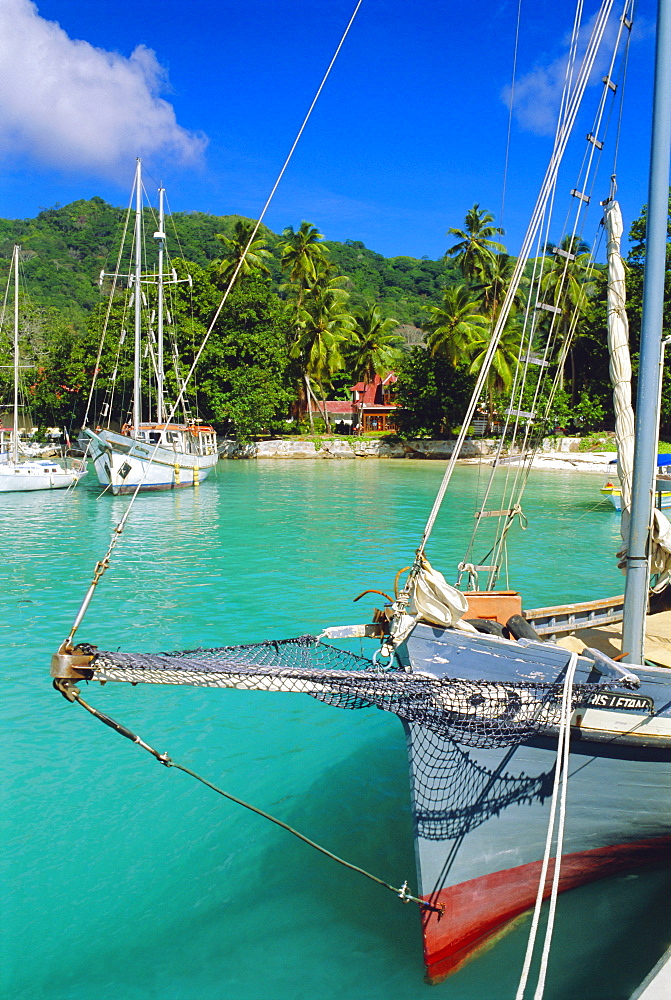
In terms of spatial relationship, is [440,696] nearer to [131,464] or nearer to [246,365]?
[131,464]

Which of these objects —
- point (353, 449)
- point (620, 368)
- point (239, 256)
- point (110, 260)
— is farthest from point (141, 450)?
point (110, 260)

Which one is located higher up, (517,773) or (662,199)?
(662,199)

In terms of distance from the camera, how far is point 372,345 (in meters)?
61.9

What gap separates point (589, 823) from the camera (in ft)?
17.1

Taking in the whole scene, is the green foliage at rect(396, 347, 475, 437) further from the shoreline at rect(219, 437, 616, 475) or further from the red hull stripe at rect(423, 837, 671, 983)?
the red hull stripe at rect(423, 837, 671, 983)

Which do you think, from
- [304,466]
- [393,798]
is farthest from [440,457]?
[393,798]

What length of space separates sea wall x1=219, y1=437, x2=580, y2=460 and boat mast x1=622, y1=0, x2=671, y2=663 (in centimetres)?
4679

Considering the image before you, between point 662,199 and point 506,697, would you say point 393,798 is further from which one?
point 662,199

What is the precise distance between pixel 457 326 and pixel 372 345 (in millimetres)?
14116

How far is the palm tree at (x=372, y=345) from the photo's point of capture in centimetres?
6125

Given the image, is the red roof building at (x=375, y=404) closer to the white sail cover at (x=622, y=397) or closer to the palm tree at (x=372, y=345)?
the palm tree at (x=372, y=345)

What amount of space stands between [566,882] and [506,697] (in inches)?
73.6

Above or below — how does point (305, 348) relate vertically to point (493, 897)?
above

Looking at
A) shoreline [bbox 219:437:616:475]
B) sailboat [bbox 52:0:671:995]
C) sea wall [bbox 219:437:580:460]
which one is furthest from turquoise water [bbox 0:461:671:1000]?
sea wall [bbox 219:437:580:460]
